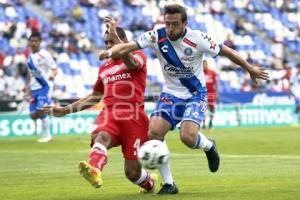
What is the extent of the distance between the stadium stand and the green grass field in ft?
34.0

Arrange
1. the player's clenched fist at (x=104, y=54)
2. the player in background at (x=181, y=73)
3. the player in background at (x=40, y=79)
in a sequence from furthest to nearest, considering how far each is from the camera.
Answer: the player in background at (x=40, y=79)
the player in background at (x=181, y=73)
the player's clenched fist at (x=104, y=54)

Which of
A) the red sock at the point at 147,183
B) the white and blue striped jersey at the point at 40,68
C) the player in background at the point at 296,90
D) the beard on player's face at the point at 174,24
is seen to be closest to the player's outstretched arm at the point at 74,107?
the red sock at the point at 147,183

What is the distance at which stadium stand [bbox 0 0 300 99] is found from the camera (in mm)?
33344

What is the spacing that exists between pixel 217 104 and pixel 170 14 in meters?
24.2

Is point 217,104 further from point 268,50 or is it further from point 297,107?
point 268,50

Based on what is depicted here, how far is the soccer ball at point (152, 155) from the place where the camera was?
10375 mm

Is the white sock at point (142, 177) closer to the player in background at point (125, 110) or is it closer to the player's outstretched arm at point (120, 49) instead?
the player in background at point (125, 110)

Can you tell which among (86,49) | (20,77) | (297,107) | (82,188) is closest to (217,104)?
(297,107)

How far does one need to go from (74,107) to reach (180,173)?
11.6 feet

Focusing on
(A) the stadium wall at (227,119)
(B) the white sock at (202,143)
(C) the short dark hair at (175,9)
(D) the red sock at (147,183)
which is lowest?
(A) the stadium wall at (227,119)

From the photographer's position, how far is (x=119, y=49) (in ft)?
34.6

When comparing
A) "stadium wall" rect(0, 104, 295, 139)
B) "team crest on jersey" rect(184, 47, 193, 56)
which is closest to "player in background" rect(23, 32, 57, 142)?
"stadium wall" rect(0, 104, 295, 139)

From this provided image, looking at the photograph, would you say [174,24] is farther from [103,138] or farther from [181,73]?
[103,138]

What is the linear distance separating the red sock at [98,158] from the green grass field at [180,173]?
61cm
